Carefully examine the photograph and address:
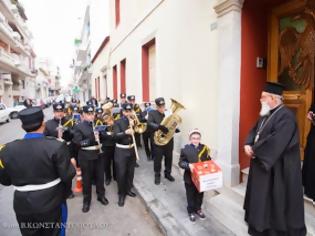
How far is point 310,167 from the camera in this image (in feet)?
10.5

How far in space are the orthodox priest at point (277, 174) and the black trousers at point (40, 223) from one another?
7.88ft

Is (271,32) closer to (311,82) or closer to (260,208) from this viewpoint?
(311,82)

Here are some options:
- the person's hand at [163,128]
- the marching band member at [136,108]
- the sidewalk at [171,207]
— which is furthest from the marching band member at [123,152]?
the marching band member at [136,108]

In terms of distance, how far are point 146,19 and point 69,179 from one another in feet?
23.5

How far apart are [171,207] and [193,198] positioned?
25.1 inches

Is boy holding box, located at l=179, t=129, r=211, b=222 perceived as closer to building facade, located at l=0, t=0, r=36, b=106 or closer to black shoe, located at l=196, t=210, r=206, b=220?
black shoe, located at l=196, t=210, r=206, b=220

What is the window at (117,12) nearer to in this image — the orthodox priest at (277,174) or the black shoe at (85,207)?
the black shoe at (85,207)

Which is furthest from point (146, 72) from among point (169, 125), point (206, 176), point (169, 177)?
point (206, 176)

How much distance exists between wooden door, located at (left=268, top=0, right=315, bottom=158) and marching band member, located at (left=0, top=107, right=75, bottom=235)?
3646mm

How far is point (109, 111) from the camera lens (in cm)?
658

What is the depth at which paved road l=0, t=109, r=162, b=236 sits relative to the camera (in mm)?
3656

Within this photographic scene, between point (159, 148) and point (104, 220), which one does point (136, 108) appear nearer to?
point (159, 148)

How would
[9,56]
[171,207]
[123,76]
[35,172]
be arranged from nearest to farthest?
[35,172] → [171,207] → [123,76] → [9,56]

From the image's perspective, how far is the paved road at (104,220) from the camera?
3656mm
